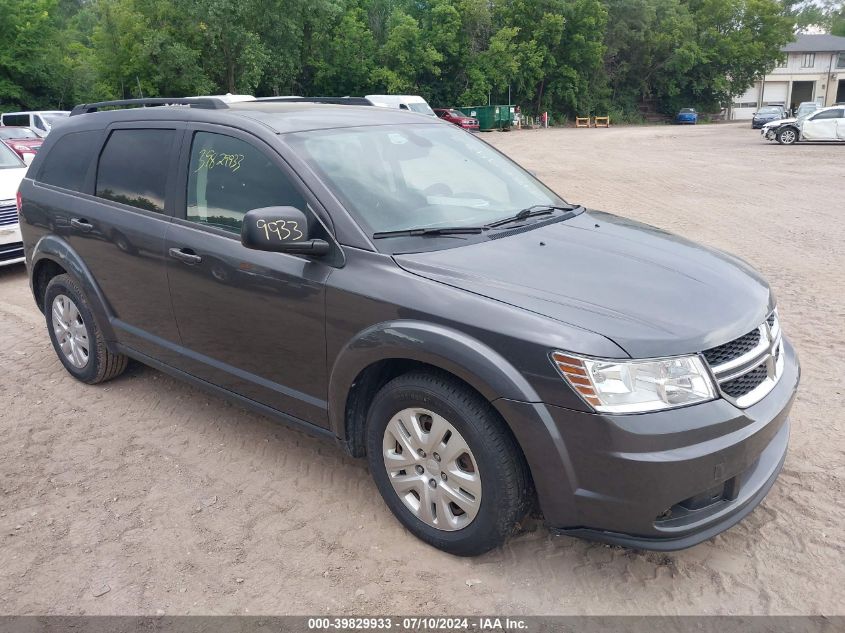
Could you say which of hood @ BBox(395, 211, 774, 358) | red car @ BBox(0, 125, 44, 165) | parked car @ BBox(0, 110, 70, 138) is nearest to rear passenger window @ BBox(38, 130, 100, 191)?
hood @ BBox(395, 211, 774, 358)

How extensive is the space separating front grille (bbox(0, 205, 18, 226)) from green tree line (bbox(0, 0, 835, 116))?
108 feet

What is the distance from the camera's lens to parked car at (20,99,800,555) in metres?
2.52

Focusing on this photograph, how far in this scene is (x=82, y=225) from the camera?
4.43 m

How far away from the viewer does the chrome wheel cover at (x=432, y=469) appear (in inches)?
111

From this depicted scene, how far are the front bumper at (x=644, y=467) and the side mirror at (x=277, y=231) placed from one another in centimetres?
113

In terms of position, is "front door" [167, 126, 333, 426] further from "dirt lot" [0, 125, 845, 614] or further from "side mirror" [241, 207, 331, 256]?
"dirt lot" [0, 125, 845, 614]

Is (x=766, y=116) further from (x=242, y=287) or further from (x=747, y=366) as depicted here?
(x=242, y=287)

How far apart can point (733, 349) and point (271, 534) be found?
2.14 metres

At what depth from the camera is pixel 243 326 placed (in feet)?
11.6

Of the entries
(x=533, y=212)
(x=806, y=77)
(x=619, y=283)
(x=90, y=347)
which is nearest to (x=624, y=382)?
(x=619, y=283)

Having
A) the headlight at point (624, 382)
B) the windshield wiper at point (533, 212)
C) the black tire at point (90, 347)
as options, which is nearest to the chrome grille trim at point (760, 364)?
the headlight at point (624, 382)

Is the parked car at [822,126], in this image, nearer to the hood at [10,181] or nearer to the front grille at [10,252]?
the hood at [10,181]

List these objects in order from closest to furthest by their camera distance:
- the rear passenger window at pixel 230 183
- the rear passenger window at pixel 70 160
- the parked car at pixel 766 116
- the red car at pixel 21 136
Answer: the rear passenger window at pixel 230 183
the rear passenger window at pixel 70 160
the red car at pixel 21 136
the parked car at pixel 766 116

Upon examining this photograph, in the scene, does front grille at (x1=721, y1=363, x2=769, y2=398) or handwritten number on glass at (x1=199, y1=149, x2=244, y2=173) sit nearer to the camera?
front grille at (x1=721, y1=363, x2=769, y2=398)
